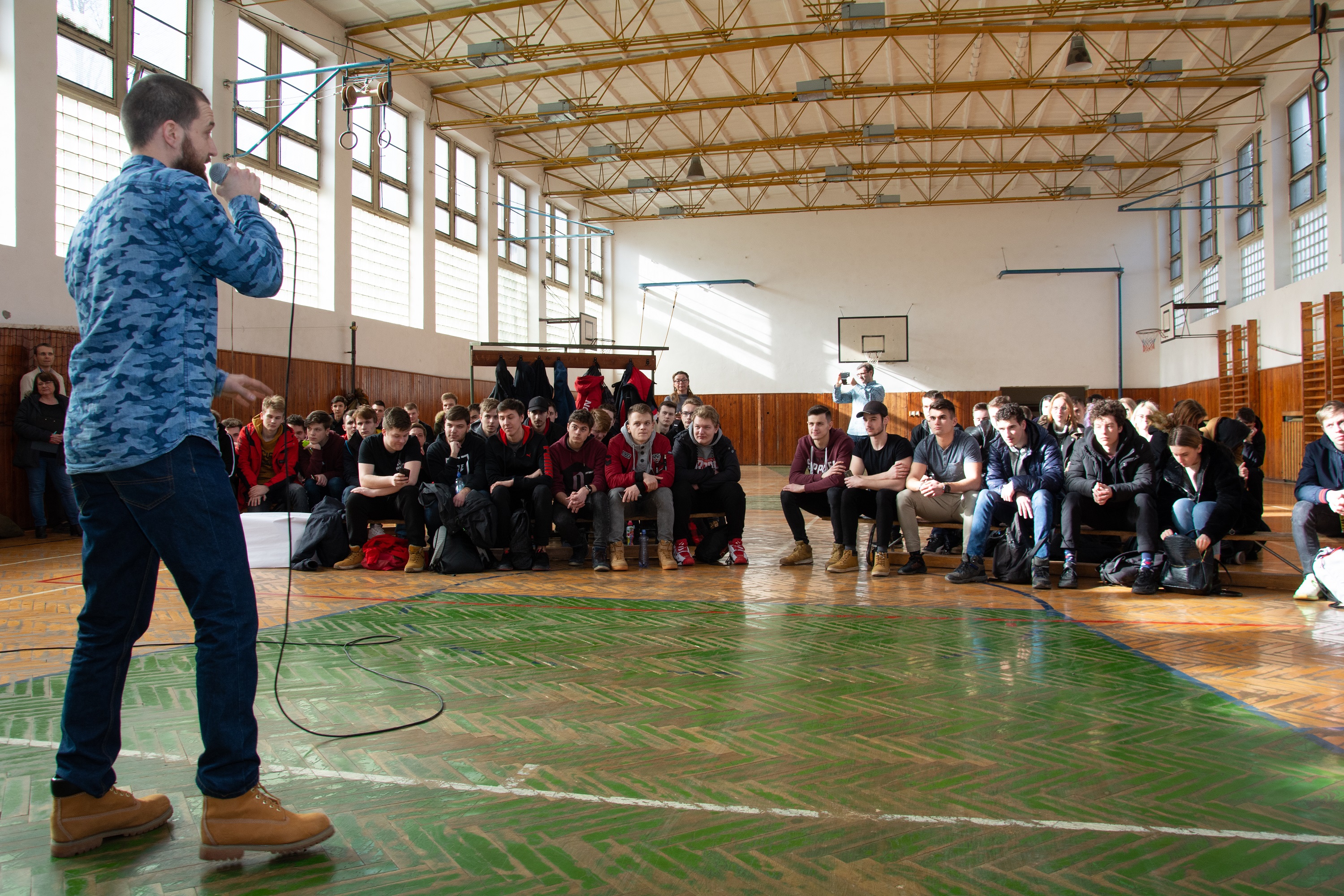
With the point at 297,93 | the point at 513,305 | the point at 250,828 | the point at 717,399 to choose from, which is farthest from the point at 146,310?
the point at 717,399

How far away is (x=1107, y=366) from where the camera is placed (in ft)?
77.2

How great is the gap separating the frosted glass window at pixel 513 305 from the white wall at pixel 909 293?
447 centimetres

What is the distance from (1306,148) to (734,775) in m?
18.6

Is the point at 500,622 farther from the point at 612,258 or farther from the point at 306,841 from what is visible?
the point at 612,258

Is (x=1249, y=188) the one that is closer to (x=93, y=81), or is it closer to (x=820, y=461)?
(x=820, y=461)

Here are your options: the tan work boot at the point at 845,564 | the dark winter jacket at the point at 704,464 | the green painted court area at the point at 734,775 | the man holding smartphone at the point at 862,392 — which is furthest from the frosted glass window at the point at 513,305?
the green painted court area at the point at 734,775

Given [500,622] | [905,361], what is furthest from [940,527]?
[905,361]

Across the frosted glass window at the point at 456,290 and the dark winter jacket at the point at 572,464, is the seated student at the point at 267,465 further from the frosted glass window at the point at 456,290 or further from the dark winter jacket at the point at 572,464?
the frosted glass window at the point at 456,290

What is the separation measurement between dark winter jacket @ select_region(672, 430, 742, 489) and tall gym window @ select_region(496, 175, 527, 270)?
46.1ft

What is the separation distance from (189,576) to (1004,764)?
2.32 metres

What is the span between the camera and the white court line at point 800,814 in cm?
217

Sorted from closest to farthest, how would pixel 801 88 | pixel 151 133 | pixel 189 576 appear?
1. pixel 189 576
2. pixel 151 133
3. pixel 801 88

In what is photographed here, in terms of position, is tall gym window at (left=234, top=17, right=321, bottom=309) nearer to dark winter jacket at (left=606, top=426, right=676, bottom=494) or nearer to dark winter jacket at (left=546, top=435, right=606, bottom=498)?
dark winter jacket at (left=546, top=435, right=606, bottom=498)

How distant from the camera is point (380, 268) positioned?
16641mm
